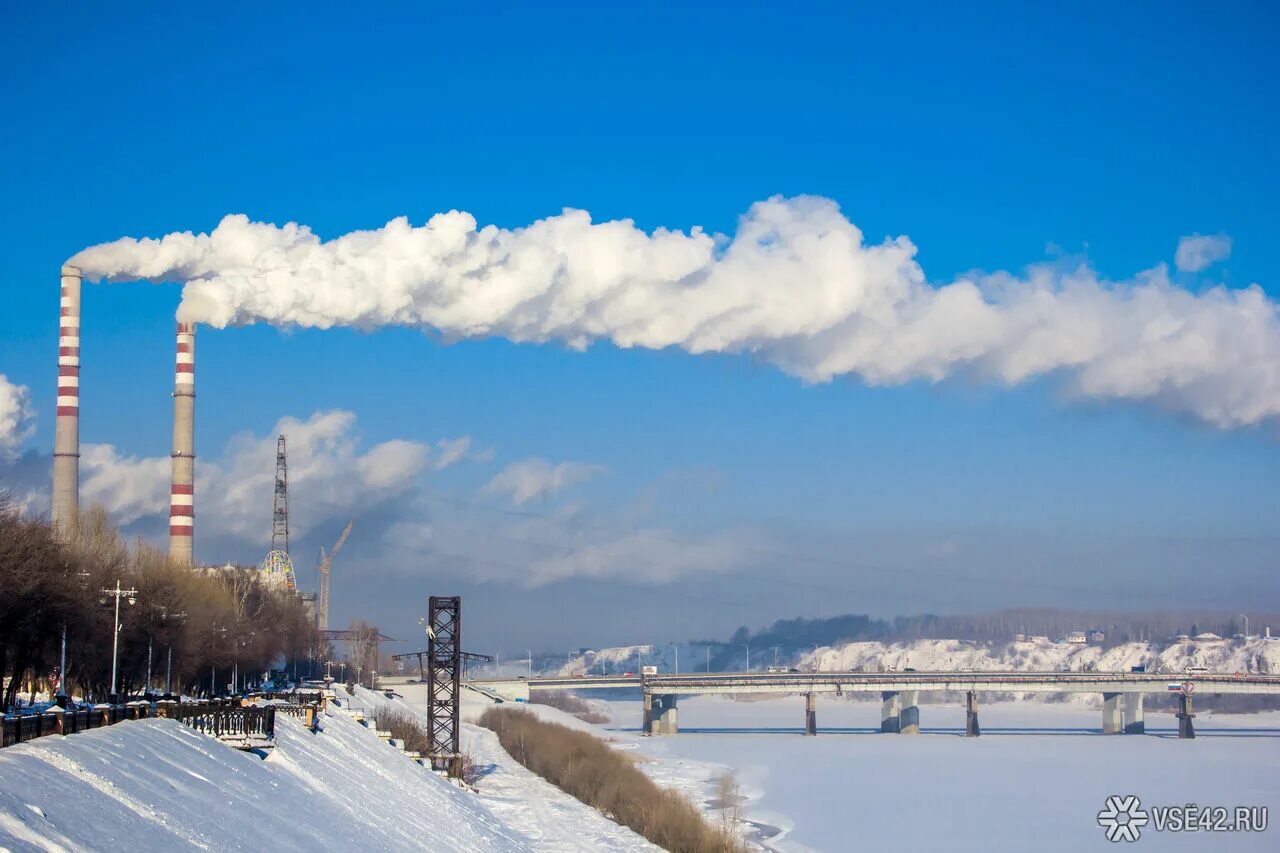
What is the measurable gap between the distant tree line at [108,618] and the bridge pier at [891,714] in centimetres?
6705

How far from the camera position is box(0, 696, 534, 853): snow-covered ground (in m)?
20.6

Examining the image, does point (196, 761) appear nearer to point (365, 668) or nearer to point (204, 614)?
point (204, 614)

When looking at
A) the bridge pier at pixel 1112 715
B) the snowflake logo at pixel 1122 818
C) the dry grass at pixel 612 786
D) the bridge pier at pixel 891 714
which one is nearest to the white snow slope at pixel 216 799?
the dry grass at pixel 612 786

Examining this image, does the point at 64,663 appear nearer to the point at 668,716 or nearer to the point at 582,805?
the point at 582,805

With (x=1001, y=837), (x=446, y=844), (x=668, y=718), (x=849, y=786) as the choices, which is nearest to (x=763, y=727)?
(x=668, y=718)

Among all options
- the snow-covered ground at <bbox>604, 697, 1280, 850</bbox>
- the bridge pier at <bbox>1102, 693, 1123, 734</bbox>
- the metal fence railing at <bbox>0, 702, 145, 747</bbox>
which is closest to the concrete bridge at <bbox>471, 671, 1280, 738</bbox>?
the bridge pier at <bbox>1102, 693, 1123, 734</bbox>

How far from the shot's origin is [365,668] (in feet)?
557

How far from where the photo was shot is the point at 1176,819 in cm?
6138

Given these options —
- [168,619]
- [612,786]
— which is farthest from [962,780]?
[168,619]

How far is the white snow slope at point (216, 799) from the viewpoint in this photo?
810 inches

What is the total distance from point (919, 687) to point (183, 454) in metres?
82.4

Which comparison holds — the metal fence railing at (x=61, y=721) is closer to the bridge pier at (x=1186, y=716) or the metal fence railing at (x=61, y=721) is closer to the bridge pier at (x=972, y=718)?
the bridge pier at (x=972, y=718)

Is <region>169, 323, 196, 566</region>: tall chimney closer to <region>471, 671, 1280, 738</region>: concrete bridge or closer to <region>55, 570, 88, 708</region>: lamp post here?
<region>55, 570, 88, 708</region>: lamp post

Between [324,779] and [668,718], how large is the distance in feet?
362
